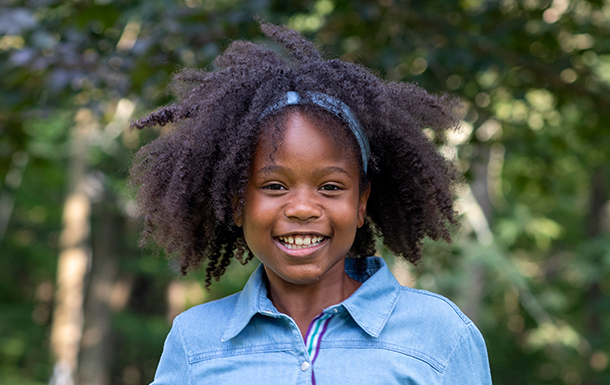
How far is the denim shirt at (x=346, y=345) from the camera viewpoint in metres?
1.60

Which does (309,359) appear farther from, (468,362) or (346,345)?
(468,362)

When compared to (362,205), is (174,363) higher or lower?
lower

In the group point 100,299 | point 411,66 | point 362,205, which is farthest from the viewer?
point 100,299

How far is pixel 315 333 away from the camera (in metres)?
1.70

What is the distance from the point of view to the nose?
1649mm

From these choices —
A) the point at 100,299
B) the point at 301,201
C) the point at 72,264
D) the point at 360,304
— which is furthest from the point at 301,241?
the point at 100,299

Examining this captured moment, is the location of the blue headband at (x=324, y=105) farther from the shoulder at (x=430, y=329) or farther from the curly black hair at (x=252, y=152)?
the shoulder at (x=430, y=329)

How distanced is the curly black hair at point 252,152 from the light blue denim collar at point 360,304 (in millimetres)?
229

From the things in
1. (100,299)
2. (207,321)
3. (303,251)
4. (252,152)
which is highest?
(252,152)

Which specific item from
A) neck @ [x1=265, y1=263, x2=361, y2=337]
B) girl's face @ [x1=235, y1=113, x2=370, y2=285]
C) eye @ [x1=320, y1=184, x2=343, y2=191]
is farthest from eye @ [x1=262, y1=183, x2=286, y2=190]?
neck @ [x1=265, y1=263, x2=361, y2=337]

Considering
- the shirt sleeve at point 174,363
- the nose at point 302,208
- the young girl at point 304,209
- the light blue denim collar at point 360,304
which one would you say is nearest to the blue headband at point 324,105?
the young girl at point 304,209

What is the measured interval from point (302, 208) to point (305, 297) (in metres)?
0.30

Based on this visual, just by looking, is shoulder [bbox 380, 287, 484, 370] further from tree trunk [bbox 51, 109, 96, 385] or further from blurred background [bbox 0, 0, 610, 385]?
tree trunk [bbox 51, 109, 96, 385]

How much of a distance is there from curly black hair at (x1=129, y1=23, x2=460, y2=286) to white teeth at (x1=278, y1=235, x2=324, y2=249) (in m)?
0.18
